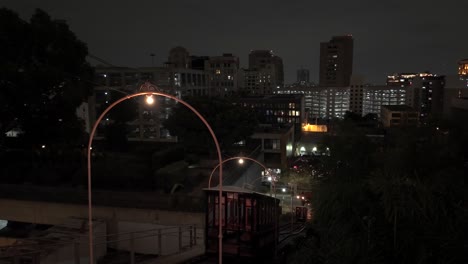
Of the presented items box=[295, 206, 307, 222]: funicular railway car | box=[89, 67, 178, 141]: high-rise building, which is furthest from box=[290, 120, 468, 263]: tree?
box=[89, 67, 178, 141]: high-rise building

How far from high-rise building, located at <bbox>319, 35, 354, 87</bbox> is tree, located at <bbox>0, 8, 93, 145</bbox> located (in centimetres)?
14504

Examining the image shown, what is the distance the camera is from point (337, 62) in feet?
515

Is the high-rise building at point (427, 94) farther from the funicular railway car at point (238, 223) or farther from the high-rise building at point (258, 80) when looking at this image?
the funicular railway car at point (238, 223)

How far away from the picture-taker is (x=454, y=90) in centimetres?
7112

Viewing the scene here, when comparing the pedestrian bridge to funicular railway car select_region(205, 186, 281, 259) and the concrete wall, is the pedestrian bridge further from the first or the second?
funicular railway car select_region(205, 186, 281, 259)

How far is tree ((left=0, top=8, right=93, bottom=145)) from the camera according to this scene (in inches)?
727

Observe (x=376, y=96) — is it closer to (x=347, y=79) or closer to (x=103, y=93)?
(x=347, y=79)

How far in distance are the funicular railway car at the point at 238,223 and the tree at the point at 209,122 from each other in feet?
50.9

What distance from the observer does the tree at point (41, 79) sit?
1847cm

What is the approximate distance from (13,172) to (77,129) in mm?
3988

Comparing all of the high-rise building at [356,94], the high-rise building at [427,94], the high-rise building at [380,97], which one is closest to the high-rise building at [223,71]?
the high-rise building at [427,94]

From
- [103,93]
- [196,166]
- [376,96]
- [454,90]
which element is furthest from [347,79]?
[196,166]

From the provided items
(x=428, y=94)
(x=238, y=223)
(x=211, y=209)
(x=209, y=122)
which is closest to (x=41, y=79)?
(x=209, y=122)

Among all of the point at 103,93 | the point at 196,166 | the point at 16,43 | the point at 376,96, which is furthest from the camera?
the point at 376,96
